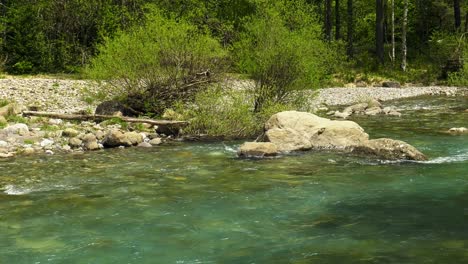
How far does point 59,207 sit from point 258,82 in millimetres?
13083

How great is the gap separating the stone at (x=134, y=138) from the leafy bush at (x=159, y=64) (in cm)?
346

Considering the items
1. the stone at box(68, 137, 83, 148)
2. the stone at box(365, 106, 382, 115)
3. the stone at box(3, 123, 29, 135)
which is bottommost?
the stone at box(365, 106, 382, 115)

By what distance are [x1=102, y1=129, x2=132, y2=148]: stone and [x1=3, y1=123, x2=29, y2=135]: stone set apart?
3144mm

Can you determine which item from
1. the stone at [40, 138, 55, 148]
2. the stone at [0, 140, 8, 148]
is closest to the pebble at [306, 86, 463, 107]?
the stone at [40, 138, 55, 148]

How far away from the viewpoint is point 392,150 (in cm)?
1490

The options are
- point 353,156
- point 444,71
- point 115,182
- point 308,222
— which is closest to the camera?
point 308,222

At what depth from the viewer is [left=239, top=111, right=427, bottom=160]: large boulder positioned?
15.1 m

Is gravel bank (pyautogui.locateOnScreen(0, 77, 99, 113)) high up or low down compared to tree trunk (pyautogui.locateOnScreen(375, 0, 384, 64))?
down

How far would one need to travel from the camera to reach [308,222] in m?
9.45

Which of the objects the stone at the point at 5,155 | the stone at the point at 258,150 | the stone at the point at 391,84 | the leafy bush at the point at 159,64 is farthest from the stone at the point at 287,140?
the stone at the point at 391,84

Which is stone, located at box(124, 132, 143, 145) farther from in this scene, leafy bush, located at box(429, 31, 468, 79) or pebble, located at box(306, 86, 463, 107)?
leafy bush, located at box(429, 31, 468, 79)

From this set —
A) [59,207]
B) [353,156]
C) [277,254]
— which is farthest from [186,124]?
[277,254]

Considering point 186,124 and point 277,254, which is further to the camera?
point 186,124

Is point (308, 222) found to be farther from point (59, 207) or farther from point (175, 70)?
point (175, 70)
